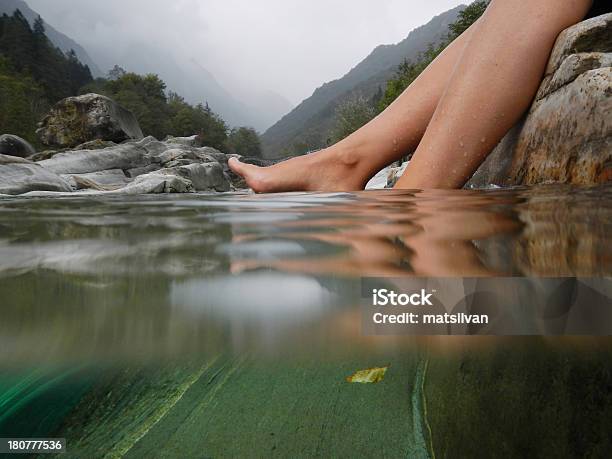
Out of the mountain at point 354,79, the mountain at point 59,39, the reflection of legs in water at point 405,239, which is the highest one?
the mountain at point 59,39

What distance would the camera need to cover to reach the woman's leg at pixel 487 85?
1485 mm

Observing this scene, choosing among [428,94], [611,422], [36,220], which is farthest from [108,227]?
[428,94]

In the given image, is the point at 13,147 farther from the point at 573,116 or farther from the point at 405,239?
the point at 405,239

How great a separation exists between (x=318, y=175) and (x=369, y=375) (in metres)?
1.88

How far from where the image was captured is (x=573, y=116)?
153cm

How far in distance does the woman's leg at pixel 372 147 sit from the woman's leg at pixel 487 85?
0.34 meters

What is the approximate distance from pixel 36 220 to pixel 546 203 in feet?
3.81

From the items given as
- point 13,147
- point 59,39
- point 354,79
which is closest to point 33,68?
point 13,147

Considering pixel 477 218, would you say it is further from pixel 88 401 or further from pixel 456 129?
pixel 456 129

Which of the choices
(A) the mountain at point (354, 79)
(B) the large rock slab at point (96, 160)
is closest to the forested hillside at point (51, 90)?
(B) the large rock slab at point (96, 160)

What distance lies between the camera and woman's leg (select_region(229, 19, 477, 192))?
76.2 inches

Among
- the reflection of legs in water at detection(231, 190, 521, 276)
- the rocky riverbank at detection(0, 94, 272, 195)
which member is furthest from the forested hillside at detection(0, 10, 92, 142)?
the reflection of legs in water at detection(231, 190, 521, 276)

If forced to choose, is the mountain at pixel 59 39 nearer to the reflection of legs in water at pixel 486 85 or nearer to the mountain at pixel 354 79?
the mountain at pixel 354 79

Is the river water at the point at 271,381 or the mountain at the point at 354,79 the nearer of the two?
the river water at the point at 271,381
